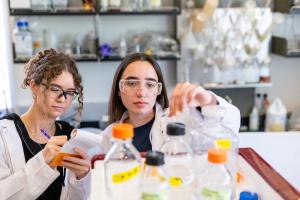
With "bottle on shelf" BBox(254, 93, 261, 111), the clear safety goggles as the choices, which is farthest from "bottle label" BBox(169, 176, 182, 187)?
"bottle on shelf" BBox(254, 93, 261, 111)

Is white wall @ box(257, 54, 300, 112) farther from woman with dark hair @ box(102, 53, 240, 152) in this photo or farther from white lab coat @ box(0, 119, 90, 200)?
white lab coat @ box(0, 119, 90, 200)

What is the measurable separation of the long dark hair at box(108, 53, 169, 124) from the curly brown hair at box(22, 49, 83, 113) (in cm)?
14

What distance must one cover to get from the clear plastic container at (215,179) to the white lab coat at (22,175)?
1.95 ft

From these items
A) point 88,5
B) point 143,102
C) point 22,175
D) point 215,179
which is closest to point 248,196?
point 215,179

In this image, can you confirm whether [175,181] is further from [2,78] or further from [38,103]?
[2,78]

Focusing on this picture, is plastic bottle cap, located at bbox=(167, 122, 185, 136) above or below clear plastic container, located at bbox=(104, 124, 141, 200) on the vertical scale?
above

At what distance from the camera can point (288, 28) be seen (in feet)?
10.2

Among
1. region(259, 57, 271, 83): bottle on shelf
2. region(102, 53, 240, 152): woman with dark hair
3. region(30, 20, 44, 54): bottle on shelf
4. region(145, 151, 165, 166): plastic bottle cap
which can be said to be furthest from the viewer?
region(259, 57, 271, 83): bottle on shelf

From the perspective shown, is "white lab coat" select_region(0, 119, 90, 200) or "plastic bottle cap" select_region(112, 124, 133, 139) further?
"white lab coat" select_region(0, 119, 90, 200)

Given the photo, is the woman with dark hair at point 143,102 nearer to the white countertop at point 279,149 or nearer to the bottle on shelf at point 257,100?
the white countertop at point 279,149

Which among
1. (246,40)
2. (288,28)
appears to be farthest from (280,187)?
(288,28)

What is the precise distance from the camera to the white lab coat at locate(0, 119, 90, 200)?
3.92ft

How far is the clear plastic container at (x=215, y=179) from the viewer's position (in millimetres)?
715

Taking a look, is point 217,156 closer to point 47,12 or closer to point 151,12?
point 151,12
